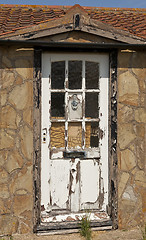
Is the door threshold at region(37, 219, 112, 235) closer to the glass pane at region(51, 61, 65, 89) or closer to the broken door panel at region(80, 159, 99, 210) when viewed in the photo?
the broken door panel at region(80, 159, 99, 210)

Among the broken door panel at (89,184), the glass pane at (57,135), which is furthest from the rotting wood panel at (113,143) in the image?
the glass pane at (57,135)

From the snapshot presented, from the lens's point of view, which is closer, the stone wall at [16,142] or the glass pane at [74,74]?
the stone wall at [16,142]

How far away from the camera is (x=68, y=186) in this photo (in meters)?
3.97

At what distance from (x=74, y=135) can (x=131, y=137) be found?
93 centimetres

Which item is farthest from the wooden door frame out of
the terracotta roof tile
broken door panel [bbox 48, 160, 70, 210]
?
the terracotta roof tile

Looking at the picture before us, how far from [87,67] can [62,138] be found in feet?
4.04

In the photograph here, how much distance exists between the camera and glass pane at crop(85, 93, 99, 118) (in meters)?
4.02

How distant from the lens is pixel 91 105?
403 centimetres

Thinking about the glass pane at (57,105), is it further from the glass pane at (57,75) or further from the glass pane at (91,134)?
the glass pane at (91,134)

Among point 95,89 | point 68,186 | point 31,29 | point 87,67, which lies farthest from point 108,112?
point 31,29

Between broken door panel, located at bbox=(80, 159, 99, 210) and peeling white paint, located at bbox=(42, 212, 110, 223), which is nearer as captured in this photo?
peeling white paint, located at bbox=(42, 212, 110, 223)

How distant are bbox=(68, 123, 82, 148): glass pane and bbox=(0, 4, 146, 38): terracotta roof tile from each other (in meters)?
1.74

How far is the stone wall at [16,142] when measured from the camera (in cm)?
371

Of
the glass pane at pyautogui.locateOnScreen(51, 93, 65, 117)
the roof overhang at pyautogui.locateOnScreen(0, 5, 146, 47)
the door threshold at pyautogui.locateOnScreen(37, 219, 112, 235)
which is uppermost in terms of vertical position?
the roof overhang at pyautogui.locateOnScreen(0, 5, 146, 47)
